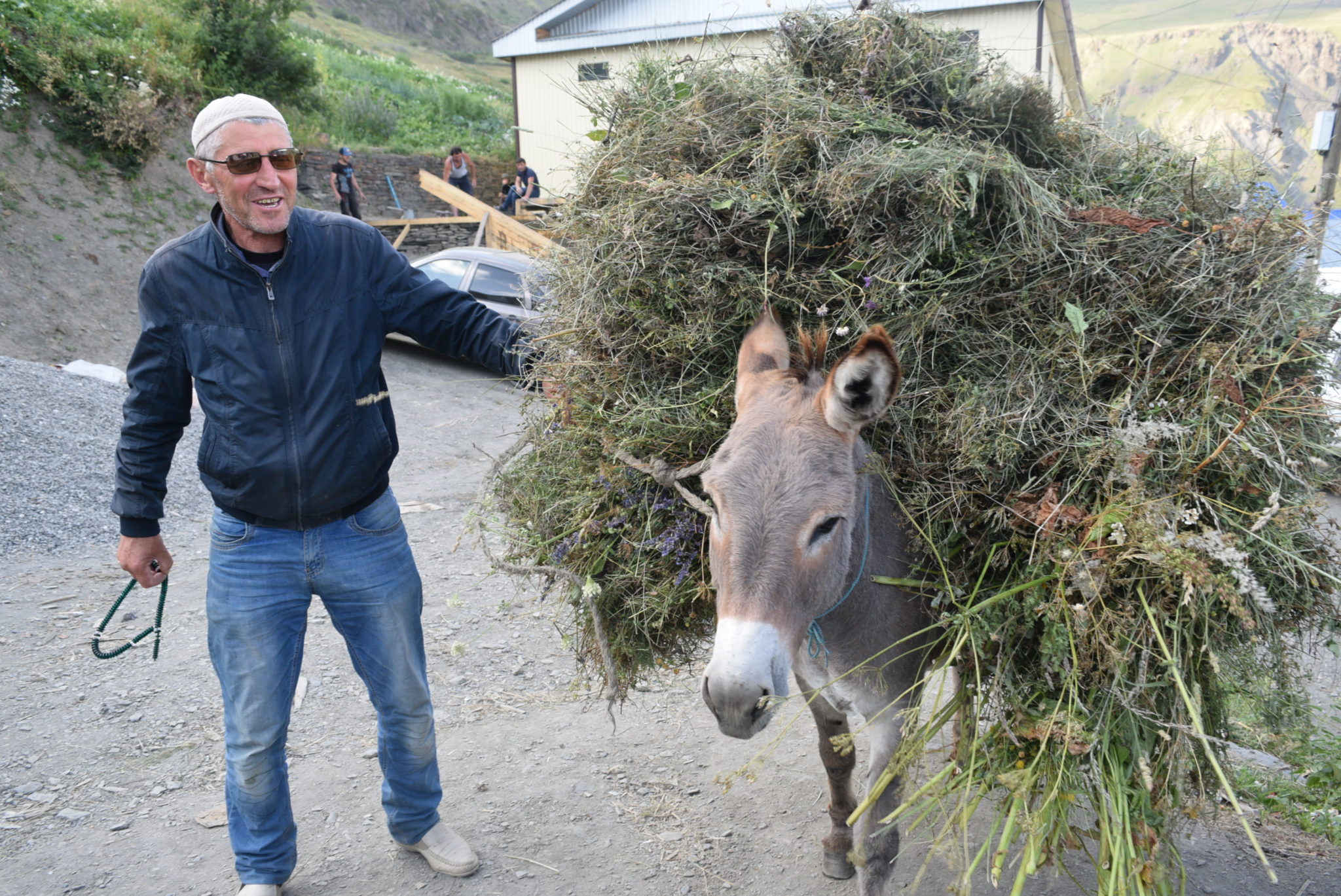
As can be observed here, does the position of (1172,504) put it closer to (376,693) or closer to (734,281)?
(734,281)

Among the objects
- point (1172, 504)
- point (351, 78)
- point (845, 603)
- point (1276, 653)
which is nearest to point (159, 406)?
point (845, 603)

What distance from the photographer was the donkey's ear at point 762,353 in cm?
253

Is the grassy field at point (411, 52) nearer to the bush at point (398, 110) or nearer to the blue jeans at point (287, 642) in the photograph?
the bush at point (398, 110)

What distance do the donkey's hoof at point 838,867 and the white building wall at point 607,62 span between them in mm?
3081

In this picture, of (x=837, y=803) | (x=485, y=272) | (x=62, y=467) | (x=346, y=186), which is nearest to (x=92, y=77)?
(x=346, y=186)

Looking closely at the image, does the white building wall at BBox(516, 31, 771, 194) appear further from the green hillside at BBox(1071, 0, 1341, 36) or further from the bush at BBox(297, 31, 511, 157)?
the green hillside at BBox(1071, 0, 1341, 36)

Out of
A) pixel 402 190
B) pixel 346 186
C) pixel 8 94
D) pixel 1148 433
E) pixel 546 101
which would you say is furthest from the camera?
pixel 402 190

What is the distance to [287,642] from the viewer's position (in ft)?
9.61

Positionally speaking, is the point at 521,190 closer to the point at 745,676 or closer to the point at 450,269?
the point at 450,269

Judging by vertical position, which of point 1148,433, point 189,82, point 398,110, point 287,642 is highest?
point 398,110

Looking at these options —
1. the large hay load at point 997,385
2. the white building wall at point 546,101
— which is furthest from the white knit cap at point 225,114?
the white building wall at point 546,101

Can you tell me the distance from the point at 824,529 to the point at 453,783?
2673mm

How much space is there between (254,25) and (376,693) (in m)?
22.6

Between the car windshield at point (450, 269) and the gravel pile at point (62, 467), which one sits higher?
the car windshield at point (450, 269)
